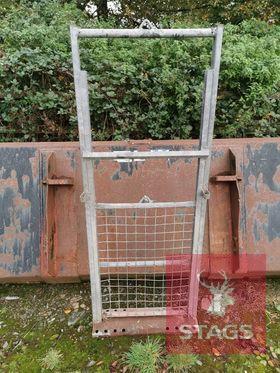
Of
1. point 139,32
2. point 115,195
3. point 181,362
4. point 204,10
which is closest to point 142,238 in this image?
point 115,195

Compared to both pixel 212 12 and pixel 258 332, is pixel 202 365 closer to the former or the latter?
pixel 258 332

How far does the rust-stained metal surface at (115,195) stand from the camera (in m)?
2.29

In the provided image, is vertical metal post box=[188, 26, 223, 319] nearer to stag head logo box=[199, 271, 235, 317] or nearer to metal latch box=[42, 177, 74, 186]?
stag head logo box=[199, 271, 235, 317]

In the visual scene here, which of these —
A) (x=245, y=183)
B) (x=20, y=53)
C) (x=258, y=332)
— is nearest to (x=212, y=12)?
(x=20, y=53)

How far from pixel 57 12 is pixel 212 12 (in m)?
3.25

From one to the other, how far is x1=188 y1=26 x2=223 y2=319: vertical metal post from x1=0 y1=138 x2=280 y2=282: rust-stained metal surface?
0.37 metres

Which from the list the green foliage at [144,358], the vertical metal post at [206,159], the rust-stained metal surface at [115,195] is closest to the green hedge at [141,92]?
the rust-stained metal surface at [115,195]

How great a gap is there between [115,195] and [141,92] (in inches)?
50.5

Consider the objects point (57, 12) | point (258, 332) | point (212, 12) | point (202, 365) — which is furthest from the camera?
point (212, 12)

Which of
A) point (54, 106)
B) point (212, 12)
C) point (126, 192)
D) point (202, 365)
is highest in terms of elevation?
point (212, 12)

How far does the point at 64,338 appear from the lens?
2230mm

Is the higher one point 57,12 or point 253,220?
point 57,12

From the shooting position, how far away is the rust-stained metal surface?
2.29 m

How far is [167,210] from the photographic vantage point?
2293 mm
